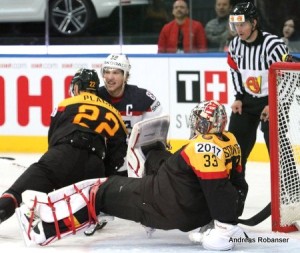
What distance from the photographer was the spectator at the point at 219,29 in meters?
8.56

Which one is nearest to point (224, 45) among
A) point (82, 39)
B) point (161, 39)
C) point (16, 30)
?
point (161, 39)

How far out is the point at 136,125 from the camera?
5305mm

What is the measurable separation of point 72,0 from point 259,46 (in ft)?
11.3

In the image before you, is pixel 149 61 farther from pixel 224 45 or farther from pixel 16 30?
pixel 16 30

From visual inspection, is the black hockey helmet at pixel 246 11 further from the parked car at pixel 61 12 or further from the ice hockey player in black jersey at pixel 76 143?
the parked car at pixel 61 12

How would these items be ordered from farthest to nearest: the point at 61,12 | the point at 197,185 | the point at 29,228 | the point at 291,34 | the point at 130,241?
the point at 61,12 → the point at 291,34 → the point at 130,241 → the point at 29,228 → the point at 197,185

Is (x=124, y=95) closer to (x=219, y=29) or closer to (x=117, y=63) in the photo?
(x=117, y=63)

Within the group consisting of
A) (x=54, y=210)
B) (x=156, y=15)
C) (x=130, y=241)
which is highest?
(x=156, y=15)

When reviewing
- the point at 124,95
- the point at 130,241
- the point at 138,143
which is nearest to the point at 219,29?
the point at 124,95

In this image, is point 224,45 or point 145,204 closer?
point 145,204

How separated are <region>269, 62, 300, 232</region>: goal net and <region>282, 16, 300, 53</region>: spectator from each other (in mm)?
2881

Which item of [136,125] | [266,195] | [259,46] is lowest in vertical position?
[266,195]

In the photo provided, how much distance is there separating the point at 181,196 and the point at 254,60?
1586 mm

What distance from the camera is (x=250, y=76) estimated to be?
626 centimetres
